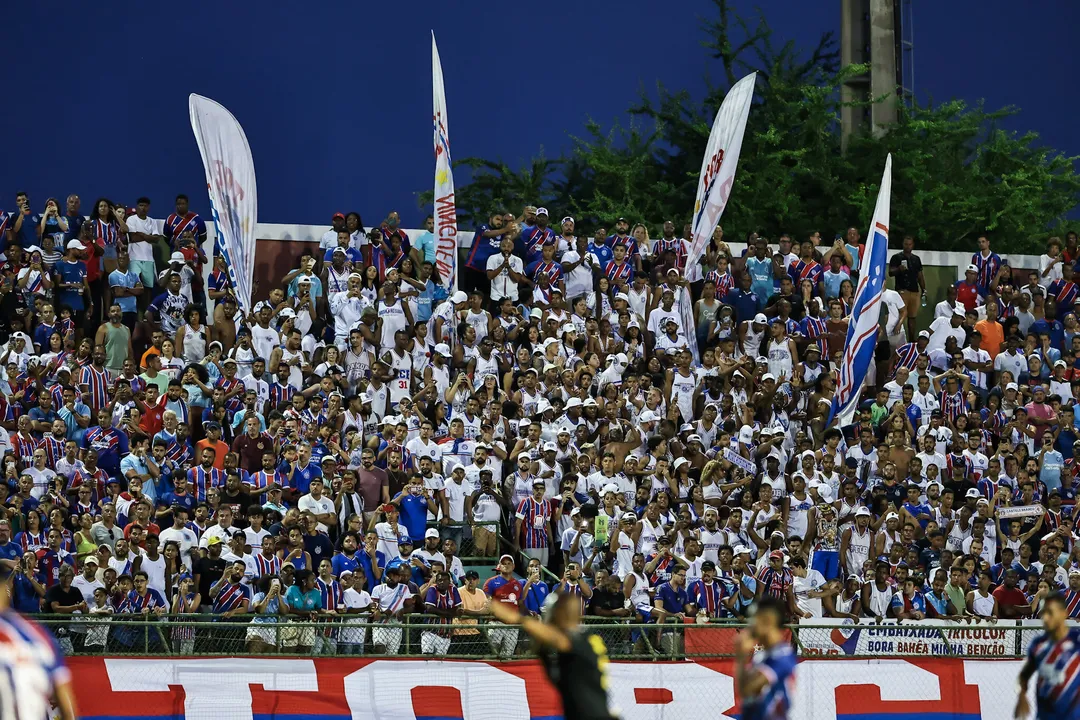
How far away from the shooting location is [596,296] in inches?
950

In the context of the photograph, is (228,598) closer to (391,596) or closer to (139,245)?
(391,596)

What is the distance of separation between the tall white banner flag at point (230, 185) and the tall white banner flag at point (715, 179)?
652 cm

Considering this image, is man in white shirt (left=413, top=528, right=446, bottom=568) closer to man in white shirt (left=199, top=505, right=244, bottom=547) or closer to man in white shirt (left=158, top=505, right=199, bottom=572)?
man in white shirt (left=199, top=505, right=244, bottom=547)

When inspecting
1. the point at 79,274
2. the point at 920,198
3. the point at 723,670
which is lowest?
the point at 723,670

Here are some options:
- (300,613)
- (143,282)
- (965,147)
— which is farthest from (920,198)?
(300,613)

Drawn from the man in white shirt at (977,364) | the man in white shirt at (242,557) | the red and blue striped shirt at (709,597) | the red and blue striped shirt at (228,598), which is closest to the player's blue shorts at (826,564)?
the red and blue striped shirt at (709,597)

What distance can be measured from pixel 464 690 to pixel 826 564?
5.99 metres

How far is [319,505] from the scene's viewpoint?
1898 centimetres

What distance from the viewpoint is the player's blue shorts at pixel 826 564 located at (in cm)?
2008

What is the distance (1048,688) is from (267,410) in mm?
12196

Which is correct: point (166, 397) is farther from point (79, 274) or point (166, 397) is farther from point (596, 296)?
point (596, 296)

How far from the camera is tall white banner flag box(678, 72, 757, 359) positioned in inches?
944

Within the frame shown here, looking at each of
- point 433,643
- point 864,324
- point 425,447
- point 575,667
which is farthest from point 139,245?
point 575,667

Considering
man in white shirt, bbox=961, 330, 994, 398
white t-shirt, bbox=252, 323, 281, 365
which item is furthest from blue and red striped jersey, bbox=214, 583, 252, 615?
man in white shirt, bbox=961, 330, 994, 398
